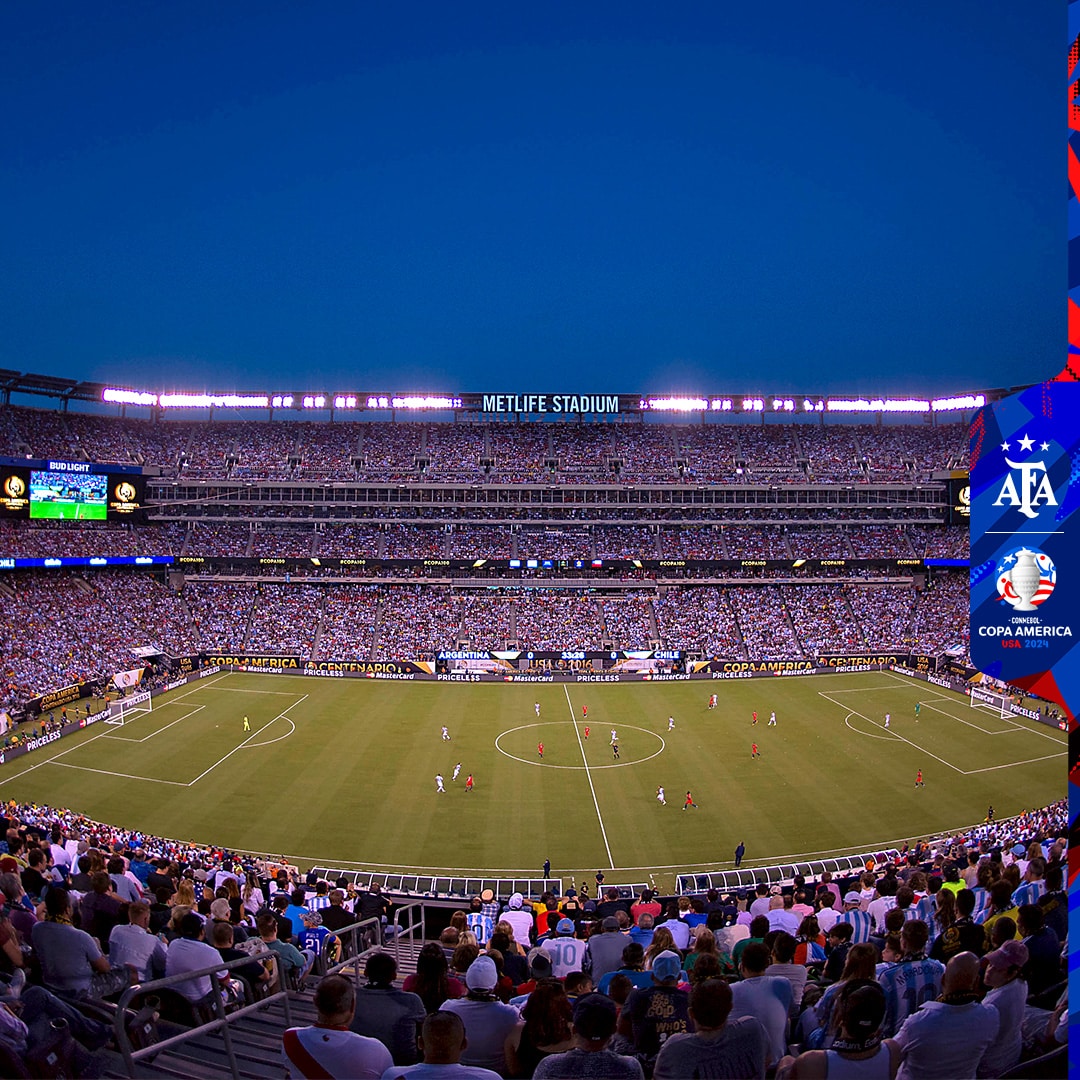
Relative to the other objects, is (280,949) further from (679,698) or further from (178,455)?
→ (178,455)

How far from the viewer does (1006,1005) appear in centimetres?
544

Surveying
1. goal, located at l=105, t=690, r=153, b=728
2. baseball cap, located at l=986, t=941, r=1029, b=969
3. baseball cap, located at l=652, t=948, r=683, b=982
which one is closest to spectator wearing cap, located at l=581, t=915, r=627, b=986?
baseball cap, located at l=652, t=948, r=683, b=982

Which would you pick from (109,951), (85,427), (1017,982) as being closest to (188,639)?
(85,427)

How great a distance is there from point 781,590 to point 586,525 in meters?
19.4

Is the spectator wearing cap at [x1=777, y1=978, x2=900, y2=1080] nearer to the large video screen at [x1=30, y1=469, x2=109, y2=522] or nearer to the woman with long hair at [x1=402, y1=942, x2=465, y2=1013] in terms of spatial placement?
the woman with long hair at [x1=402, y1=942, x2=465, y2=1013]

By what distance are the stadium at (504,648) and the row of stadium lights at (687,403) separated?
44 centimetres

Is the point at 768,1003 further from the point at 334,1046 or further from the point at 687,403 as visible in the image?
the point at 687,403

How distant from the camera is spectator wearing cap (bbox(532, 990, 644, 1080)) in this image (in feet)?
12.7

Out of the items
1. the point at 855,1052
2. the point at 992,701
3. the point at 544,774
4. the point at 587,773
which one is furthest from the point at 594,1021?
the point at 992,701

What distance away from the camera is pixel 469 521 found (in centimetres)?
7244


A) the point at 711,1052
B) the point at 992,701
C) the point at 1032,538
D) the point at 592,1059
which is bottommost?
the point at 992,701

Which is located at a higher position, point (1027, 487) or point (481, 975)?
point (1027, 487)

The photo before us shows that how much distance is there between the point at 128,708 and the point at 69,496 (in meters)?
23.4

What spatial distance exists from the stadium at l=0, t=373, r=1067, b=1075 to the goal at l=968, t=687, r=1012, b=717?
385 mm
